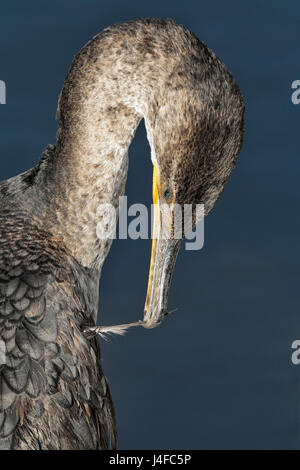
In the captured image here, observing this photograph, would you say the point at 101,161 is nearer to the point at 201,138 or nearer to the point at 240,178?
the point at 201,138

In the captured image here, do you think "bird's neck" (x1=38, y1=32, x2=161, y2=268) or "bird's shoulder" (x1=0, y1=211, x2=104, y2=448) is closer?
"bird's shoulder" (x1=0, y1=211, x2=104, y2=448)

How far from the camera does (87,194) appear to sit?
14.0ft

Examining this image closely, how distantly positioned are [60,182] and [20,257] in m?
0.46

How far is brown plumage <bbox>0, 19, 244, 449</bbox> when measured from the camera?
12.1 ft

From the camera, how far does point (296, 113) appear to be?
7.00 metres

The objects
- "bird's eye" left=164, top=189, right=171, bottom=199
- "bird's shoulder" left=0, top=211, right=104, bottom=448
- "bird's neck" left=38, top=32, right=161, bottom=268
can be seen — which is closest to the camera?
"bird's shoulder" left=0, top=211, right=104, bottom=448

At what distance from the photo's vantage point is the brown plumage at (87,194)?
3.69 metres

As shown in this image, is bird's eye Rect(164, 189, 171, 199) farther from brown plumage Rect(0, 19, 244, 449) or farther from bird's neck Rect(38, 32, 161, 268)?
bird's neck Rect(38, 32, 161, 268)

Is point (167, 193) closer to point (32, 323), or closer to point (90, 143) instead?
point (90, 143)

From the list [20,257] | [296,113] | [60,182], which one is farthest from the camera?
[296,113]

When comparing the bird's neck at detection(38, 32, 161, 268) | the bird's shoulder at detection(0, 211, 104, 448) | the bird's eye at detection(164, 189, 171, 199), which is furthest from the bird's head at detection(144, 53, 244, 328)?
the bird's shoulder at detection(0, 211, 104, 448)
